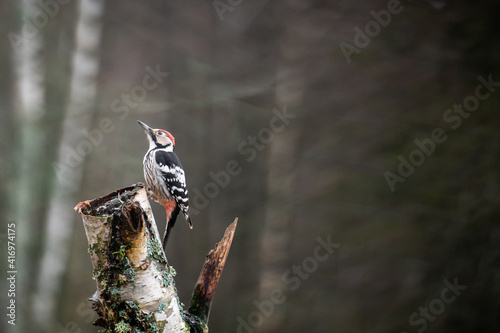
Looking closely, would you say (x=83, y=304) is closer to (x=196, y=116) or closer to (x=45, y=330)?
(x=45, y=330)

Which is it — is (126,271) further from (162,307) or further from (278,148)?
(278,148)

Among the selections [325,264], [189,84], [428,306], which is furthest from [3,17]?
[428,306]

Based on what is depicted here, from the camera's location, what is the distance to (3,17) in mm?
2393

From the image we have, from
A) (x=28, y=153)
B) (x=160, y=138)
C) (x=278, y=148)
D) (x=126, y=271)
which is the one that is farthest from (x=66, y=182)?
(x=126, y=271)

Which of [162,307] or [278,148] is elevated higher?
[278,148]

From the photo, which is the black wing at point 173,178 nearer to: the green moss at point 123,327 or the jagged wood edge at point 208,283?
the jagged wood edge at point 208,283

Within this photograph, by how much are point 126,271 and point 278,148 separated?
177 centimetres

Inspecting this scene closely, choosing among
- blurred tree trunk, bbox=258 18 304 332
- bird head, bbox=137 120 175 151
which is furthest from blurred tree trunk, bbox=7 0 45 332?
blurred tree trunk, bbox=258 18 304 332

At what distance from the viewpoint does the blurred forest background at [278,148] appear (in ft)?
8.18

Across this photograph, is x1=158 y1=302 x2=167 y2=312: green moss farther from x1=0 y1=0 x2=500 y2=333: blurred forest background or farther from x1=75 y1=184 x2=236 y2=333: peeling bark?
x1=0 y1=0 x2=500 y2=333: blurred forest background

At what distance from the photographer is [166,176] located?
6.31 feet

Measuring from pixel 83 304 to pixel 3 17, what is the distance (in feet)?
6.31

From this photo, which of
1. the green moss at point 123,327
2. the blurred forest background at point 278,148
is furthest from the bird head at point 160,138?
the green moss at point 123,327

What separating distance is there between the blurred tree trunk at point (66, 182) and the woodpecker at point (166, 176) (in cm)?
75
